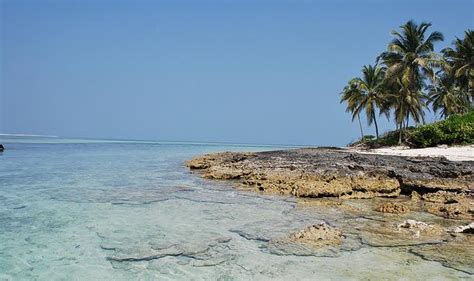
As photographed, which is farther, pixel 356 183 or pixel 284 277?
pixel 356 183

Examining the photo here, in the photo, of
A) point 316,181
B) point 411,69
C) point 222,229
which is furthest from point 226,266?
point 411,69

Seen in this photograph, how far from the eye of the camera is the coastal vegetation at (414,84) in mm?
26902

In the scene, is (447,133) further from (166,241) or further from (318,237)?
(166,241)

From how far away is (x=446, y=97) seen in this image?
4256 centimetres

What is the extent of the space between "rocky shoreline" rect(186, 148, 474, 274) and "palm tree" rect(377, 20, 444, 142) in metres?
19.0

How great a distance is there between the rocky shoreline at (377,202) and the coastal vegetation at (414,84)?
13.0 meters

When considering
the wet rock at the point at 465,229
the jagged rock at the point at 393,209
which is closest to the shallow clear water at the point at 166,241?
the jagged rock at the point at 393,209

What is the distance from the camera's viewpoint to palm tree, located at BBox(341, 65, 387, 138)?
3947cm

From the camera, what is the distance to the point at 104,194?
12539 millimetres

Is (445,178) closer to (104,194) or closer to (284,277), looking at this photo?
(284,277)

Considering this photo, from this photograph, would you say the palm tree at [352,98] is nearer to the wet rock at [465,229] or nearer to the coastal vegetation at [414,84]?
the coastal vegetation at [414,84]

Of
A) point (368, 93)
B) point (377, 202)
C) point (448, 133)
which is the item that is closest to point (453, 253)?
point (377, 202)

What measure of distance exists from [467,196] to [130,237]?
9087 millimetres

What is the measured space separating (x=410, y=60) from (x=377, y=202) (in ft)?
83.5
